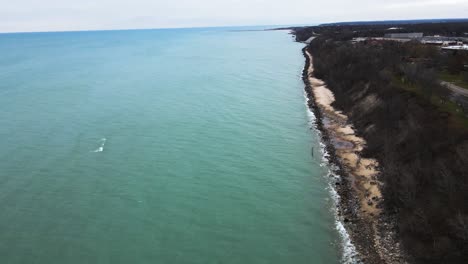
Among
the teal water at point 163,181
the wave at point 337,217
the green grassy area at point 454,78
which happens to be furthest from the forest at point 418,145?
the teal water at point 163,181

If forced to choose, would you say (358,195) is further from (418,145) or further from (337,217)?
(418,145)

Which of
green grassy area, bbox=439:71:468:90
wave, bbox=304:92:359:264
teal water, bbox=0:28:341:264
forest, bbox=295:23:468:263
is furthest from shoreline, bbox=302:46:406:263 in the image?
green grassy area, bbox=439:71:468:90

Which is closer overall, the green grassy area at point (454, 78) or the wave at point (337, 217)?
the wave at point (337, 217)

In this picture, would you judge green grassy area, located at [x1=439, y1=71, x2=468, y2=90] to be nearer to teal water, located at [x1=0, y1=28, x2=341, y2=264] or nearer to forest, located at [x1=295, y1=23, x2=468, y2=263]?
forest, located at [x1=295, y1=23, x2=468, y2=263]

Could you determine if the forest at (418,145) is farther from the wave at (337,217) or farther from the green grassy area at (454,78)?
the wave at (337,217)

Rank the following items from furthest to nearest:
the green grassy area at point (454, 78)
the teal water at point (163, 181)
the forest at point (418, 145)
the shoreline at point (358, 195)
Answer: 1. the green grassy area at point (454, 78)
2. the teal water at point (163, 181)
3. the shoreline at point (358, 195)
4. the forest at point (418, 145)

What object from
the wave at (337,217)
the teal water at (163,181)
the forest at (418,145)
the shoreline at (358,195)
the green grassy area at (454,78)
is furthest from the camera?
the green grassy area at (454,78)
